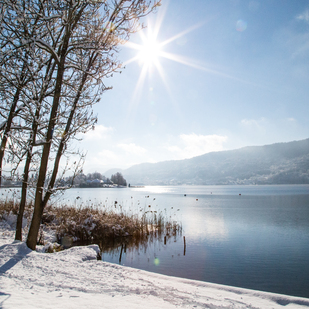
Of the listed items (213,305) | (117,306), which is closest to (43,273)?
(117,306)

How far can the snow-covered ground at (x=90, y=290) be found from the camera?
318cm

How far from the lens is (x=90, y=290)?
11.9ft

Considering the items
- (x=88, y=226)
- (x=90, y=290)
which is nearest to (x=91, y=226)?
(x=88, y=226)

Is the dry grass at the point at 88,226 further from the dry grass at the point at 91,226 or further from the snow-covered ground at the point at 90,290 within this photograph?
the snow-covered ground at the point at 90,290

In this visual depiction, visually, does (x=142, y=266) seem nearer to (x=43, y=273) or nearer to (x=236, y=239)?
(x=43, y=273)

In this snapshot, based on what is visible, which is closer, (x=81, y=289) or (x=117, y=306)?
(x=117, y=306)

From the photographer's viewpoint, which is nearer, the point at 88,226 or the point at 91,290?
the point at 91,290

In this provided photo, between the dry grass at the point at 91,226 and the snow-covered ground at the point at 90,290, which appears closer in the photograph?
the snow-covered ground at the point at 90,290

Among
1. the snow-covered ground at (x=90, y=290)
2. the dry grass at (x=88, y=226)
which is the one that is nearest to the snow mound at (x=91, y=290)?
the snow-covered ground at (x=90, y=290)

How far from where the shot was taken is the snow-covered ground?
3182 millimetres

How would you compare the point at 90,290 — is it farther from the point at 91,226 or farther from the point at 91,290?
the point at 91,226

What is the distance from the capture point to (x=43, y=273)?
429cm

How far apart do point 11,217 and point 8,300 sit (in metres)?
10.9

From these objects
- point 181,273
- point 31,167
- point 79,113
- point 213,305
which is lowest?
point 181,273
